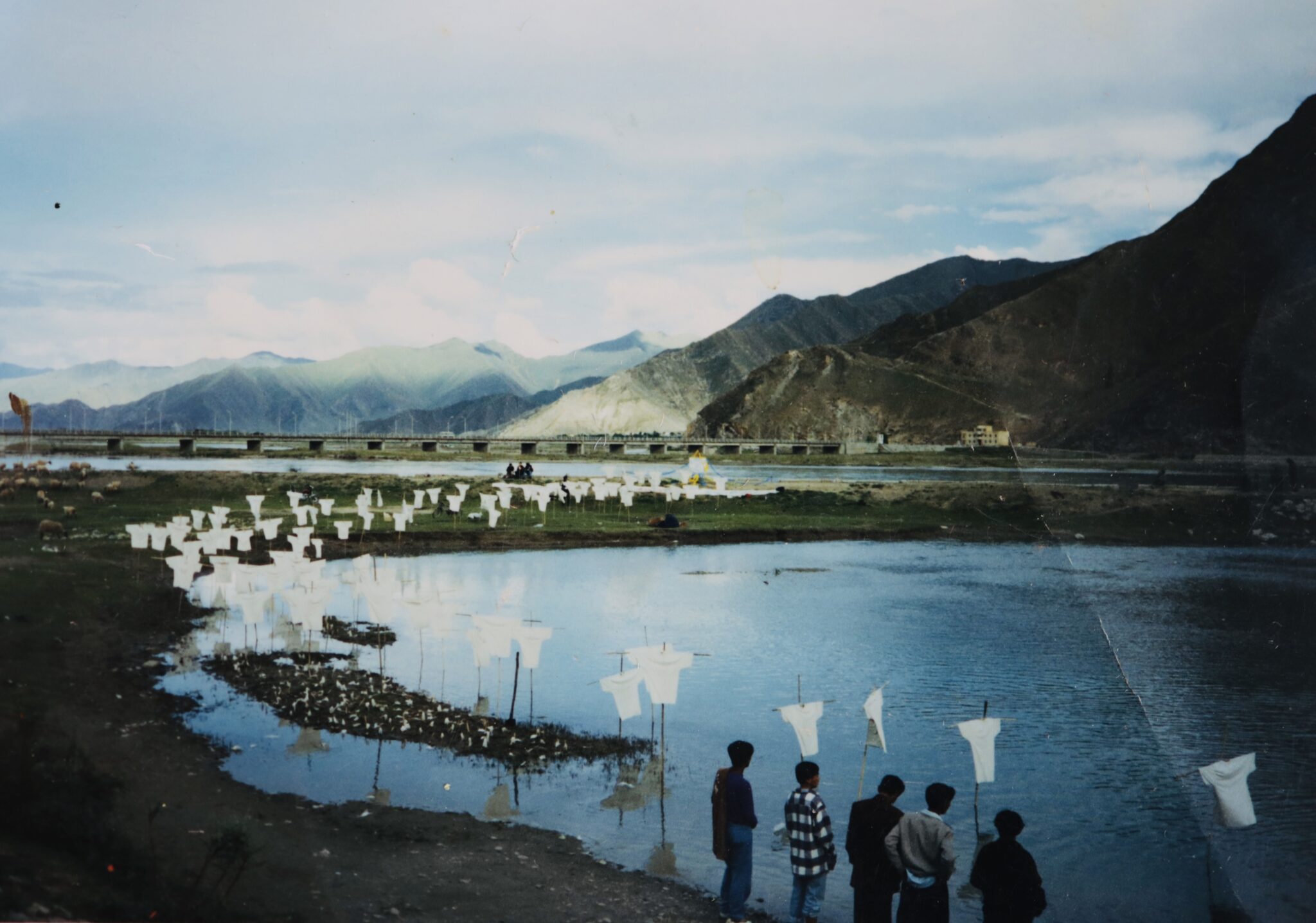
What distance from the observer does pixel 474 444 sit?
158375 mm

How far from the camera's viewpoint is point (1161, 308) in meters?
9.71

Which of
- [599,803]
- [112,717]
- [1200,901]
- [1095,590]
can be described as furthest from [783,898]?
[1095,590]

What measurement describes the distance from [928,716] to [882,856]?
10.7 m

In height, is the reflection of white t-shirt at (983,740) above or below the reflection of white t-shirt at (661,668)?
below

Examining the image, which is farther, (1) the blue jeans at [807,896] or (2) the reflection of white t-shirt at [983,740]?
(2) the reflection of white t-shirt at [983,740]

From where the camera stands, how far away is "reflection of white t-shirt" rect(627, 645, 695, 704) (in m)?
13.1

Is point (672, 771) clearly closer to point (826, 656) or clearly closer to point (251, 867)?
point (251, 867)

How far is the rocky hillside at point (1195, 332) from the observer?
25.6 ft

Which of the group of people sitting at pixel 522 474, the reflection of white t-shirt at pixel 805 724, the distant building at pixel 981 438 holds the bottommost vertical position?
the reflection of white t-shirt at pixel 805 724

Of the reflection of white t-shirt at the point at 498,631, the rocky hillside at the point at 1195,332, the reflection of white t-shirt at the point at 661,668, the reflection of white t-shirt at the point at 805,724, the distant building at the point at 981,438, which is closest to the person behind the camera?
the rocky hillside at the point at 1195,332

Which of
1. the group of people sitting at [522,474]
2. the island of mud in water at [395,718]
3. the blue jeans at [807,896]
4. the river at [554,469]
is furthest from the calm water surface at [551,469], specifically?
the blue jeans at [807,896]

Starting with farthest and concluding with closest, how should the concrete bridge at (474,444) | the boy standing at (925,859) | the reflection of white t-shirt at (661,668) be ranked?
1. the concrete bridge at (474,444)
2. the reflection of white t-shirt at (661,668)
3. the boy standing at (925,859)

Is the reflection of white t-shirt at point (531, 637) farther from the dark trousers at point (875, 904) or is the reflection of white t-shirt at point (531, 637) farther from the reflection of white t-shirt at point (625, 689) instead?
the dark trousers at point (875, 904)

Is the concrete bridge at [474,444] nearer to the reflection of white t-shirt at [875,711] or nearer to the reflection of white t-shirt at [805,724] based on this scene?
the reflection of white t-shirt at [875,711]
